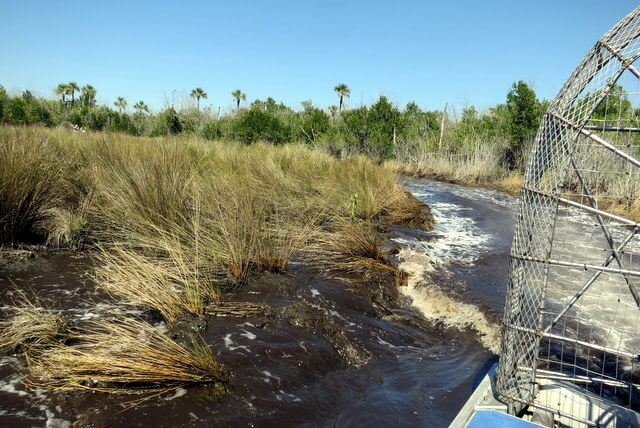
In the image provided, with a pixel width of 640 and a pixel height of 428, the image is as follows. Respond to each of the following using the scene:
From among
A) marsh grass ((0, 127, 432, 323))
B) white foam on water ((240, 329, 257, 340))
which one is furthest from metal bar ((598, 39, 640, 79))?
marsh grass ((0, 127, 432, 323))

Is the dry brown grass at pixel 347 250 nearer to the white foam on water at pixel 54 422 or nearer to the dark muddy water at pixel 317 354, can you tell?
the dark muddy water at pixel 317 354

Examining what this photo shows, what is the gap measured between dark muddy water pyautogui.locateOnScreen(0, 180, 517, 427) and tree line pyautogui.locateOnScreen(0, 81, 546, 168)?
14.0 metres

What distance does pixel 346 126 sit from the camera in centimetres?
2150

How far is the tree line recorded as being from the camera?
19719 mm

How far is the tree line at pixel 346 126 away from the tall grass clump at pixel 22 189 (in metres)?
12.8

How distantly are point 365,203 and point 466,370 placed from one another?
502 cm

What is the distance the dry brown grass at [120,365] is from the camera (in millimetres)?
3068

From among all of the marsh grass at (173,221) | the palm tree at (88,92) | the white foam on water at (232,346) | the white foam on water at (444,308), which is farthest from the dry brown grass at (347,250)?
the palm tree at (88,92)

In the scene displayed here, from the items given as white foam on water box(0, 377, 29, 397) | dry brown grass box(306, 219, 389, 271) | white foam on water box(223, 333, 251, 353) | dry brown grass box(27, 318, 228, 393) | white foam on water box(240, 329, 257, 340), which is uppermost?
dry brown grass box(306, 219, 389, 271)

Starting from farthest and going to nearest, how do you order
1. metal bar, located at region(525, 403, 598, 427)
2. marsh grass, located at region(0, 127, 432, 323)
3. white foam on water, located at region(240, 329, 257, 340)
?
1. marsh grass, located at region(0, 127, 432, 323)
2. white foam on water, located at region(240, 329, 257, 340)
3. metal bar, located at region(525, 403, 598, 427)

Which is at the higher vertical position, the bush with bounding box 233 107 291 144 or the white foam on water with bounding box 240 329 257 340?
the bush with bounding box 233 107 291 144

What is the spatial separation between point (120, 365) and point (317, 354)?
1.64 metres

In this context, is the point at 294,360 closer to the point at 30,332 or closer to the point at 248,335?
the point at 248,335

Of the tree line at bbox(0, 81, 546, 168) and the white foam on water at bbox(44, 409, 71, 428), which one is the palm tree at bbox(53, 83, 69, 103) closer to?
the tree line at bbox(0, 81, 546, 168)
